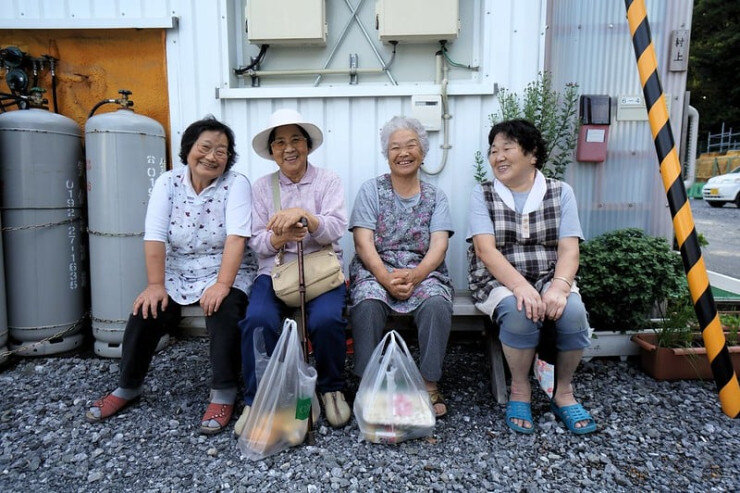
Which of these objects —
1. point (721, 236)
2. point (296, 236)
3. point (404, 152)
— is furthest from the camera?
point (721, 236)

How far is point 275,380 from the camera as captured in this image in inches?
87.1

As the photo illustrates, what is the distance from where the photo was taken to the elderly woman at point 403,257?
8.36 feet

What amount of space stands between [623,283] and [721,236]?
27.6 ft

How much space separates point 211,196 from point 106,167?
1.09m

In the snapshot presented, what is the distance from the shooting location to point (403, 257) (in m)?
2.85

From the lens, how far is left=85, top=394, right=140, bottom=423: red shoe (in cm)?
254

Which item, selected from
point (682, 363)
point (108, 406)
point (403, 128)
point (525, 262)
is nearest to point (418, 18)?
point (403, 128)

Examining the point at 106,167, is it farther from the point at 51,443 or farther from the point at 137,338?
the point at 51,443

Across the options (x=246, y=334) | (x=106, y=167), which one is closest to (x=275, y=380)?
(x=246, y=334)

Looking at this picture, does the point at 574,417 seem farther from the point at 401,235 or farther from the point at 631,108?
the point at 631,108

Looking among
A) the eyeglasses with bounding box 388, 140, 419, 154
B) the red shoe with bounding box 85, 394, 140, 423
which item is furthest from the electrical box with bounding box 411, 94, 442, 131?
the red shoe with bounding box 85, 394, 140, 423

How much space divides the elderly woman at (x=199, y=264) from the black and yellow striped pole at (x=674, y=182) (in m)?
2.06

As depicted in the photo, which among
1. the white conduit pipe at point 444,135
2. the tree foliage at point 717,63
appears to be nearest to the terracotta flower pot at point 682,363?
the white conduit pipe at point 444,135

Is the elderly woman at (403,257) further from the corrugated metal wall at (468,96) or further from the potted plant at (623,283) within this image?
the potted plant at (623,283)
